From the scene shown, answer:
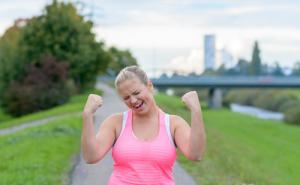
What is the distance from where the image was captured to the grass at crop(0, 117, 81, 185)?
1282cm

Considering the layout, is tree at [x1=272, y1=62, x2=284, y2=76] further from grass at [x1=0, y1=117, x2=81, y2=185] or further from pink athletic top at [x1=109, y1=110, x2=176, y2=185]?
pink athletic top at [x1=109, y1=110, x2=176, y2=185]

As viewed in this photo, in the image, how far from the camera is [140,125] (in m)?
4.95

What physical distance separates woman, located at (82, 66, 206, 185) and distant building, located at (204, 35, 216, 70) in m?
121

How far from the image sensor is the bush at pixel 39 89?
182 ft

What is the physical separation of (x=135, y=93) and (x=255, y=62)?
139 metres

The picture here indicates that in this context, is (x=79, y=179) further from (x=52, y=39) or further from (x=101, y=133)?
(x=52, y=39)

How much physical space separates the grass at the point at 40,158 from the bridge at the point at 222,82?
234ft

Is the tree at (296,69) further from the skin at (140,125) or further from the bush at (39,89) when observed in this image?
the skin at (140,125)

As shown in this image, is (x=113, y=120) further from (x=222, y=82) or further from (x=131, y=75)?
(x=222, y=82)

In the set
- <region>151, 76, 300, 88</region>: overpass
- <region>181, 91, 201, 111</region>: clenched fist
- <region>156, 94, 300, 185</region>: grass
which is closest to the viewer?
<region>181, 91, 201, 111</region>: clenched fist

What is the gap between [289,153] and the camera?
111ft

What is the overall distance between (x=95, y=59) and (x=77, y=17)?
12.7 ft

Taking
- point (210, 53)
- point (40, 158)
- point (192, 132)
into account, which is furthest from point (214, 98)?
point (192, 132)

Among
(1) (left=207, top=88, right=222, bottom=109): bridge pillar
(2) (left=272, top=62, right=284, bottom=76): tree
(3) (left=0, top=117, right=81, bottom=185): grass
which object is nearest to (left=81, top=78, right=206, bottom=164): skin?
(3) (left=0, top=117, right=81, bottom=185): grass
